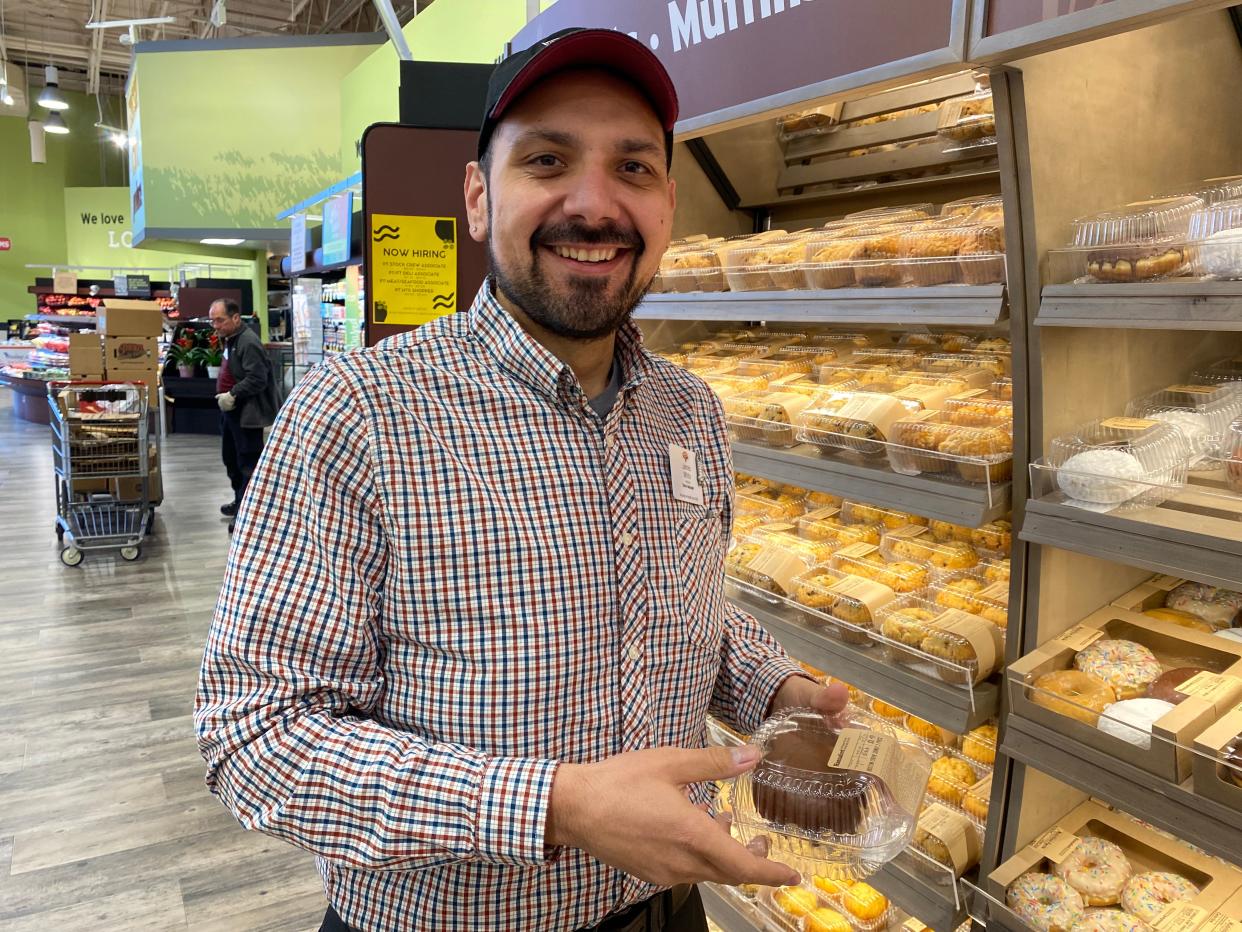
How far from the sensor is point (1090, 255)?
5.05ft

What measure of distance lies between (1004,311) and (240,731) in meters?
1.47

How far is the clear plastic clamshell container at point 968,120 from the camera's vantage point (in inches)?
83.3

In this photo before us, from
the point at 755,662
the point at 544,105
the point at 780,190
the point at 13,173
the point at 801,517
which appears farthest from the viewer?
the point at 13,173

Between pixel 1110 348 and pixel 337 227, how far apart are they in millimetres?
7554

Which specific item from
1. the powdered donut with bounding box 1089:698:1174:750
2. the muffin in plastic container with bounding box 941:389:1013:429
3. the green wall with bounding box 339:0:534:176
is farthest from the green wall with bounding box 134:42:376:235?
the powdered donut with bounding box 1089:698:1174:750

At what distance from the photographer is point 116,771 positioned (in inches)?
139

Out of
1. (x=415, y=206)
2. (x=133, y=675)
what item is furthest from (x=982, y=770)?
(x=133, y=675)

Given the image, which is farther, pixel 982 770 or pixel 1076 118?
pixel 982 770

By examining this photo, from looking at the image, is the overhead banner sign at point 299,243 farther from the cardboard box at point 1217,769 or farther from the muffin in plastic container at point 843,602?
the cardboard box at point 1217,769

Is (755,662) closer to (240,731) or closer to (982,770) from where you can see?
(240,731)

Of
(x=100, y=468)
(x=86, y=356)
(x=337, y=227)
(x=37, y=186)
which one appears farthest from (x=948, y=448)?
(x=37, y=186)

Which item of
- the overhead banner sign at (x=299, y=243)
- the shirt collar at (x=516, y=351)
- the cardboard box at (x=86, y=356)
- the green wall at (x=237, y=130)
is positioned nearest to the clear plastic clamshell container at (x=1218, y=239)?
the shirt collar at (x=516, y=351)

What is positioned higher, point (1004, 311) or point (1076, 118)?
point (1076, 118)

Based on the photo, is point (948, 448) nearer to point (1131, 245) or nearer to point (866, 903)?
point (1131, 245)
